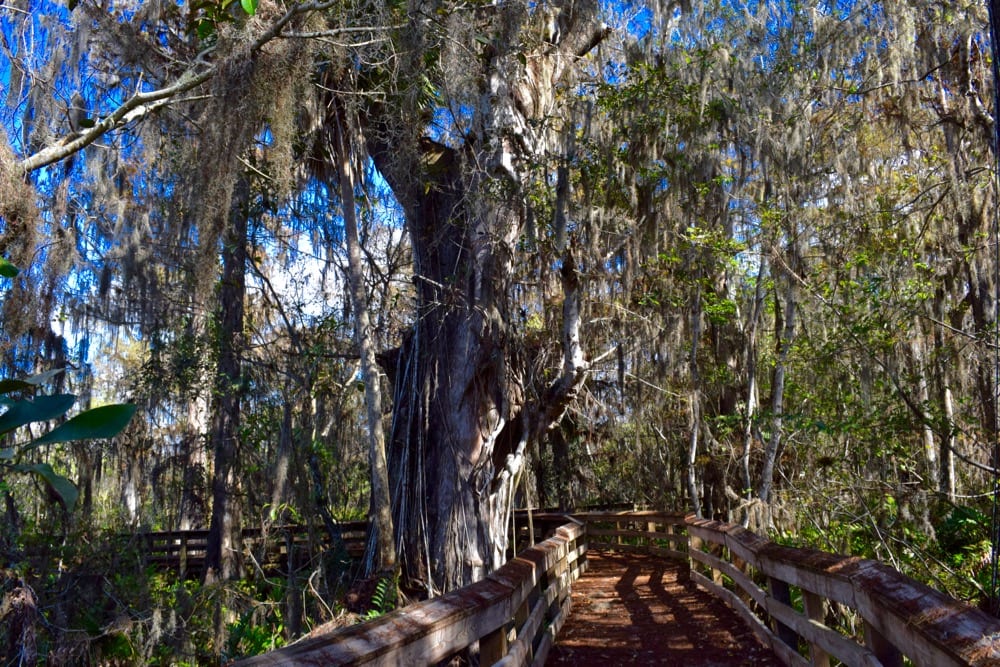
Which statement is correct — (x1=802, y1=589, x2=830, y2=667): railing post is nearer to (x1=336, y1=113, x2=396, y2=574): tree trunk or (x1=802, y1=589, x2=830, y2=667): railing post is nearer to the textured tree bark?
(x1=336, y1=113, x2=396, y2=574): tree trunk

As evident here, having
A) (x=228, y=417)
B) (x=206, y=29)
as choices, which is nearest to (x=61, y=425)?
(x=206, y=29)

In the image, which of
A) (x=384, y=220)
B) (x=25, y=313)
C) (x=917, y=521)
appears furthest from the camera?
(x=384, y=220)

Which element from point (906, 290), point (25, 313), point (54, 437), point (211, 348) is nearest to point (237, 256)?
point (211, 348)

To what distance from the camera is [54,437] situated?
1785mm

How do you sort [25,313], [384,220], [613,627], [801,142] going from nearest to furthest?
[25,313] < [613,627] < [801,142] < [384,220]

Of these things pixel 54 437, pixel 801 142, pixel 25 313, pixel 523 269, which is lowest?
pixel 54 437

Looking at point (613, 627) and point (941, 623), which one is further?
point (613, 627)

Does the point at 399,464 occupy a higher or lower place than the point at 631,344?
lower

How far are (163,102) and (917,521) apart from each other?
969cm

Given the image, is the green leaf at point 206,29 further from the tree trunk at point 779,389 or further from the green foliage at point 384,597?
the tree trunk at point 779,389

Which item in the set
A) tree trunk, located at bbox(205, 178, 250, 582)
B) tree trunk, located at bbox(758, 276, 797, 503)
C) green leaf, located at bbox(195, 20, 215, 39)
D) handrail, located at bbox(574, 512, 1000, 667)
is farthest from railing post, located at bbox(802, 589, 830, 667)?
tree trunk, located at bbox(205, 178, 250, 582)

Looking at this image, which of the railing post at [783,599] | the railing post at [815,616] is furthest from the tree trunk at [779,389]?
the railing post at [815,616]

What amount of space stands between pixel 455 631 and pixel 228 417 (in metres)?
11.4

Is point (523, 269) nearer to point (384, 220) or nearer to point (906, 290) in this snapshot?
point (384, 220)
